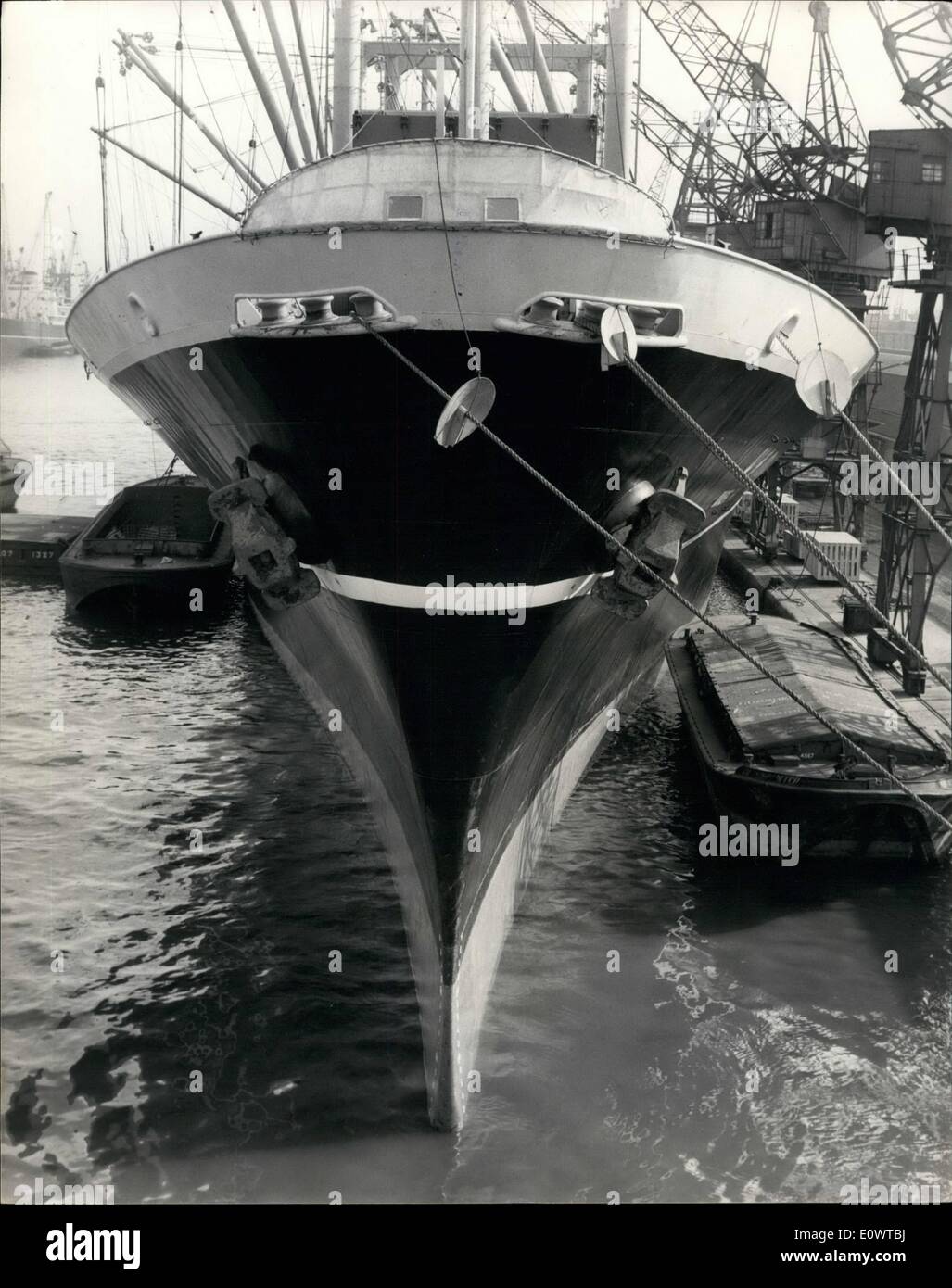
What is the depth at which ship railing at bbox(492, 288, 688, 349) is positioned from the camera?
326 inches

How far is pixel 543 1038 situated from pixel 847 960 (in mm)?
3621

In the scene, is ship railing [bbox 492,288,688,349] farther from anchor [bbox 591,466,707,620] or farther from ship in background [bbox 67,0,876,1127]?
anchor [bbox 591,466,707,620]

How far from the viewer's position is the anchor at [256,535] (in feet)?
31.7

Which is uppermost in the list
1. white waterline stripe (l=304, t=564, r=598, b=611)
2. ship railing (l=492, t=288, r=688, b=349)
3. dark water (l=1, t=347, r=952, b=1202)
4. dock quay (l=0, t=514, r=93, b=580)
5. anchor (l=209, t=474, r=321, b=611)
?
ship railing (l=492, t=288, r=688, b=349)

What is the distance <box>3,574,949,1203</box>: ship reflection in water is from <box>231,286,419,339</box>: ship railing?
601cm

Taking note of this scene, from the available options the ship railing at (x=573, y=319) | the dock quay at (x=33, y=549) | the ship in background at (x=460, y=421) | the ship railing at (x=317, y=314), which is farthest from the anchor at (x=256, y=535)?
the dock quay at (x=33, y=549)

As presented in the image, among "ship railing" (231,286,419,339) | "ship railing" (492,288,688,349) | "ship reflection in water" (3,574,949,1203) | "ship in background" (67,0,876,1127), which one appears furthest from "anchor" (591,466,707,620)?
"ship reflection in water" (3,574,949,1203)

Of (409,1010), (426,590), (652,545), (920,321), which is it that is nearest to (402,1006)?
(409,1010)

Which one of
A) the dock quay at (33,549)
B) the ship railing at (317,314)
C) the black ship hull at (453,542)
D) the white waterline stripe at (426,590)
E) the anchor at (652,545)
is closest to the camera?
the ship railing at (317,314)

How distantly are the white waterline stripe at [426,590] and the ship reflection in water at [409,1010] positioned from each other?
151 inches

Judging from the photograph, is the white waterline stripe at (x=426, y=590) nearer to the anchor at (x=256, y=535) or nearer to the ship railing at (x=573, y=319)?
the anchor at (x=256, y=535)

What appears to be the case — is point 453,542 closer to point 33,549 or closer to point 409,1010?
point 409,1010
